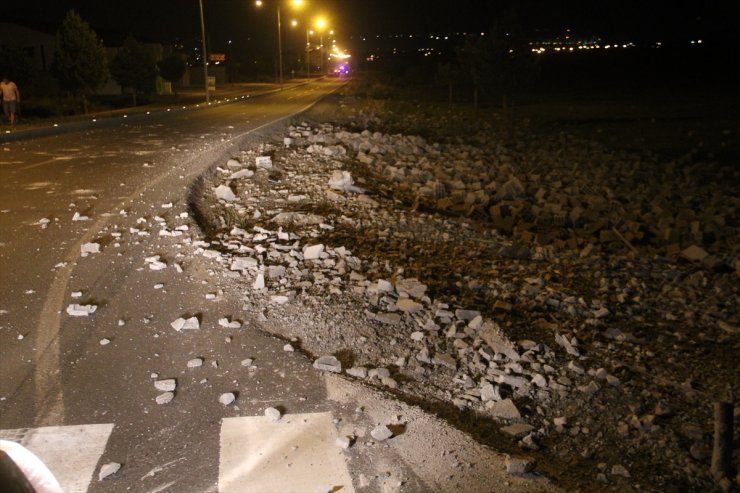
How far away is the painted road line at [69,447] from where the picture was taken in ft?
13.1

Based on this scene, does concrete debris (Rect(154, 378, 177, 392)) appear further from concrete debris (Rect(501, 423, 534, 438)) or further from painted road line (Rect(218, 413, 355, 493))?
concrete debris (Rect(501, 423, 534, 438))

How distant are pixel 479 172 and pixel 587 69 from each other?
78.9 m

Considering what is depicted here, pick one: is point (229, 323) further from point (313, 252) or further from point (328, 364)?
point (313, 252)

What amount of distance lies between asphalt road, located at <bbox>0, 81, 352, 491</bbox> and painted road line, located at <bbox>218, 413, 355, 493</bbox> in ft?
0.35

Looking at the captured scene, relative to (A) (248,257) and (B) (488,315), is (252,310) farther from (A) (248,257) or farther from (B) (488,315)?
(B) (488,315)

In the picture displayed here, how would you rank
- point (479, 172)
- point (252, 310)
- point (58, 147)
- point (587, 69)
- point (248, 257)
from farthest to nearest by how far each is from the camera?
1. point (587, 69)
2. point (58, 147)
3. point (479, 172)
4. point (248, 257)
5. point (252, 310)

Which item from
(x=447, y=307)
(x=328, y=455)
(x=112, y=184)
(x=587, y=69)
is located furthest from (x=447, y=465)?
(x=587, y=69)

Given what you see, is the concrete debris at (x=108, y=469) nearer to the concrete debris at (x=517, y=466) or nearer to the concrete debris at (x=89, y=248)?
the concrete debris at (x=517, y=466)

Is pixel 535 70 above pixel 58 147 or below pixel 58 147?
above

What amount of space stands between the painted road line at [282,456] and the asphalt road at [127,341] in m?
0.11

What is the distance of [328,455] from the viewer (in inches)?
168

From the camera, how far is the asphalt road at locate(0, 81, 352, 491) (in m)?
4.48

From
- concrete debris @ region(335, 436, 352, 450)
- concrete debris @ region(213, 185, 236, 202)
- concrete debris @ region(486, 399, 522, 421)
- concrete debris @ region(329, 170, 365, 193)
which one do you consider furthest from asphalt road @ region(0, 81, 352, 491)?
concrete debris @ region(329, 170, 365, 193)

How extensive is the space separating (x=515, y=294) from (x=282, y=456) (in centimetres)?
390
